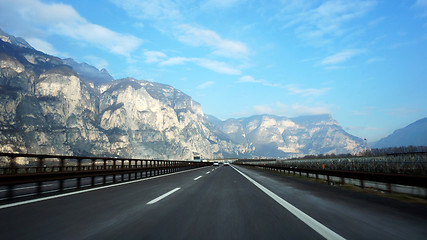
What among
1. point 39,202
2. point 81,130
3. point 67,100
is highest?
point 67,100

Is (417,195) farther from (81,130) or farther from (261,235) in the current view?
(81,130)

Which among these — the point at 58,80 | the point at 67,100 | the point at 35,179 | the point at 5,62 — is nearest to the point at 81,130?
the point at 67,100

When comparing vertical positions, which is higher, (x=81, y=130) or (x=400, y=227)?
(x=81, y=130)

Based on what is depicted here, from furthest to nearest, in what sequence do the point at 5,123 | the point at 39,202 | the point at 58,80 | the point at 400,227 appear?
the point at 58,80 → the point at 5,123 → the point at 39,202 → the point at 400,227

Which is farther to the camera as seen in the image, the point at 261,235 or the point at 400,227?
the point at 400,227

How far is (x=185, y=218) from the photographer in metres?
5.20

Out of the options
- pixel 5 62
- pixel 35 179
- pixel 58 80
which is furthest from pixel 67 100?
pixel 35 179

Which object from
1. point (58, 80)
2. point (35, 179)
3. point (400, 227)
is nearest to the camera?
point (400, 227)

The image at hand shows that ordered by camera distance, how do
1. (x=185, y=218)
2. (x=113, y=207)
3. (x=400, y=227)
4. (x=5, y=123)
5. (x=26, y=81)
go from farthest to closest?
(x=26, y=81) < (x=5, y=123) < (x=113, y=207) < (x=185, y=218) < (x=400, y=227)

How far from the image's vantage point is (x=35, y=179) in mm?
8492

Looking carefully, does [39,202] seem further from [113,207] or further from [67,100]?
[67,100]

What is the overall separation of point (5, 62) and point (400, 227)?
221309mm

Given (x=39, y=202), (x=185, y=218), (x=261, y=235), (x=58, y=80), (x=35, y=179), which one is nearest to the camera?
(x=261, y=235)

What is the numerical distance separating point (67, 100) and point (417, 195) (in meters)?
205
